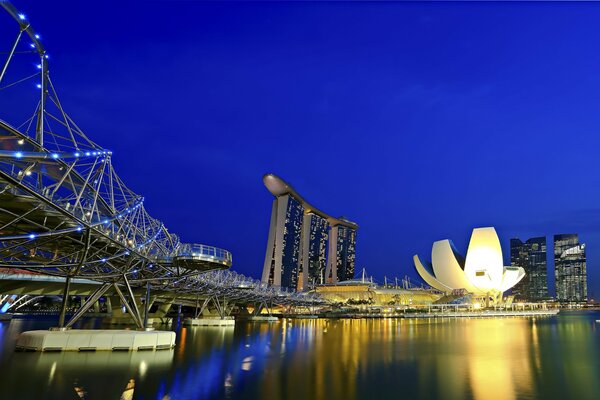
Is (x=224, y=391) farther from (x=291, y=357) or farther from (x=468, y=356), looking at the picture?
(x=468, y=356)

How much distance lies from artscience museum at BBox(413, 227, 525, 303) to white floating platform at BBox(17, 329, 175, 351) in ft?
323

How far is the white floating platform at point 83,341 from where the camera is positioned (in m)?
19.8

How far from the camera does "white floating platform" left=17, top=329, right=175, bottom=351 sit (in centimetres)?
1978

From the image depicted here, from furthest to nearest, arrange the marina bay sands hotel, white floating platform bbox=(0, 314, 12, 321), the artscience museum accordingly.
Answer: the marina bay sands hotel → the artscience museum → white floating platform bbox=(0, 314, 12, 321)

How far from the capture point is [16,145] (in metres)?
13.5

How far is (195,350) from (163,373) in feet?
26.6

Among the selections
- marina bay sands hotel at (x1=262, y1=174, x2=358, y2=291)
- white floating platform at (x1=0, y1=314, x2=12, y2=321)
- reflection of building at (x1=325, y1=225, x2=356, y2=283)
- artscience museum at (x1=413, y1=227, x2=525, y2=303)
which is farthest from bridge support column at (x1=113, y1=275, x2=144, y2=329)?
reflection of building at (x1=325, y1=225, x2=356, y2=283)

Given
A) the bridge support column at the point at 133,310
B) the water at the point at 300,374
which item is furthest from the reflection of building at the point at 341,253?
the water at the point at 300,374

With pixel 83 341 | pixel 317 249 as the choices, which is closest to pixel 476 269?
pixel 317 249

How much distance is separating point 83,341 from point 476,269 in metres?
101

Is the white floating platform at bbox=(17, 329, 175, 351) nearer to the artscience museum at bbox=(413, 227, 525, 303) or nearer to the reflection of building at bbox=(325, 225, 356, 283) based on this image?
the artscience museum at bbox=(413, 227, 525, 303)

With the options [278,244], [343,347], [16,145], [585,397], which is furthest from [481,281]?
[16,145]

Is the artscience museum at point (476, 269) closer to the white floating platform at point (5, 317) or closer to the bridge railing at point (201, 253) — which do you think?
the white floating platform at point (5, 317)

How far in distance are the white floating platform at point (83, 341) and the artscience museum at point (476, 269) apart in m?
98.5
